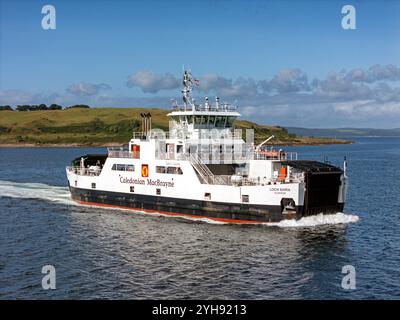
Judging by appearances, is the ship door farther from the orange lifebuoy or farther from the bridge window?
the orange lifebuoy

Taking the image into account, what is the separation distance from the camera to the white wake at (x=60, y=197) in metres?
37.4

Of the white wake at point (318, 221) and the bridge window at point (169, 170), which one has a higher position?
the bridge window at point (169, 170)

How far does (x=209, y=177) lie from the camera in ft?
134

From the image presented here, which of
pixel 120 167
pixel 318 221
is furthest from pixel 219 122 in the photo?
pixel 318 221

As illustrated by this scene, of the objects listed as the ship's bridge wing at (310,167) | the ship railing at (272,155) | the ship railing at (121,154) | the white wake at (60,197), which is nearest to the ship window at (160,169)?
the white wake at (60,197)

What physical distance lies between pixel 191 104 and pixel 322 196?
13877 mm

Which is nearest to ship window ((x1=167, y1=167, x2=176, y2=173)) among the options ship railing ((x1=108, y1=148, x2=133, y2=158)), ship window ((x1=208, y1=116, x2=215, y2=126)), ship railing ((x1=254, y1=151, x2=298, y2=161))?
ship railing ((x1=108, y1=148, x2=133, y2=158))

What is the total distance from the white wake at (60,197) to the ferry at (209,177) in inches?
15.8

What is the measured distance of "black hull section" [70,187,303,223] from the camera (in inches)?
1486

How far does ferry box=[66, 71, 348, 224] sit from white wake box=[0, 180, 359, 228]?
1.32ft

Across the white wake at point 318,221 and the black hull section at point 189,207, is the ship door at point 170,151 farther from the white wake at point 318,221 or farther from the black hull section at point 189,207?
the white wake at point 318,221

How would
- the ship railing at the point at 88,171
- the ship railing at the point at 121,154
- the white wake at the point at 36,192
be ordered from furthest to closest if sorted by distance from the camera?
1. the white wake at the point at 36,192
2. the ship railing at the point at 88,171
3. the ship railing at the point at 121,154

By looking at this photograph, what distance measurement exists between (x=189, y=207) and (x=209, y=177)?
9.34 feet
